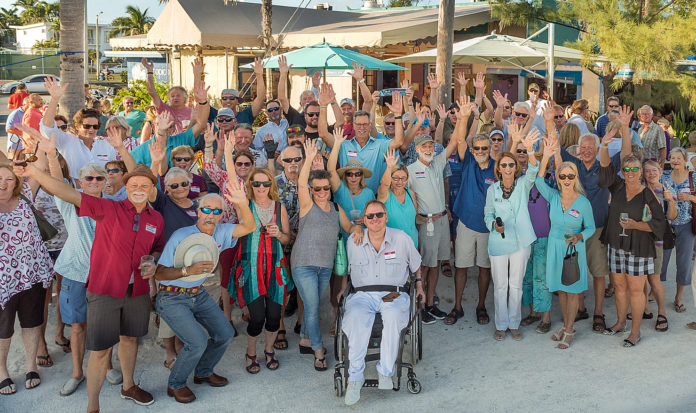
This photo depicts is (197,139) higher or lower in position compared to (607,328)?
higher

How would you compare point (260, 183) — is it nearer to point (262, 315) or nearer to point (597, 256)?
point (262, 315)

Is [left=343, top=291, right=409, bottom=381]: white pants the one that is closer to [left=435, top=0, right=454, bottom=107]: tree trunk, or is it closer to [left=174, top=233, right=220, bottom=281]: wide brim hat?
[left=174, top=233, right=220, bottom=281]: wide brim hat

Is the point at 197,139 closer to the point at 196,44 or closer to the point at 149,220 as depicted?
the point at 149,220

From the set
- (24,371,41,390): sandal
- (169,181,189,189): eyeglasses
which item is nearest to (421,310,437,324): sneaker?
(169,181,189,189): eyeglasses

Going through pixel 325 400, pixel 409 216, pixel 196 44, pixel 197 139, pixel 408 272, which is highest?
pixel 196 44

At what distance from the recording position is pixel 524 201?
5887 mm

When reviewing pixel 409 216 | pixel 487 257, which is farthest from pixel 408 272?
pixel 487 257

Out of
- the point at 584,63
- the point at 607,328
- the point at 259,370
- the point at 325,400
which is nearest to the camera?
the point at 325,400

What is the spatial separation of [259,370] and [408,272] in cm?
155

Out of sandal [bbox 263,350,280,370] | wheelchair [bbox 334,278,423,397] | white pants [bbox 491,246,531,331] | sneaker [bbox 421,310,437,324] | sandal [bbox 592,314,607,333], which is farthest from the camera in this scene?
sneaker [bbox 421,310,437,324]

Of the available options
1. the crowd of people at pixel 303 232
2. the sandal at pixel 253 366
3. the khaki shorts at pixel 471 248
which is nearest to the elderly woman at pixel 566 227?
the crowd of people at pixel 303 232

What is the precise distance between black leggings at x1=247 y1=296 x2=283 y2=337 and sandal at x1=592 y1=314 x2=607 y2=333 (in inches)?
125

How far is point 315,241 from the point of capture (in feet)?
17.5

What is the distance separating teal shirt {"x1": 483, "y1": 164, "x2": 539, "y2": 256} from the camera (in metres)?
5.89
